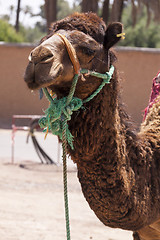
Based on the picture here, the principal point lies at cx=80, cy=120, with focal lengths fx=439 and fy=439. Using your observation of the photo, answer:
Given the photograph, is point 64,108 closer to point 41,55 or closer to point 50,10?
point 41,55

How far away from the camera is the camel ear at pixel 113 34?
2.78 metres

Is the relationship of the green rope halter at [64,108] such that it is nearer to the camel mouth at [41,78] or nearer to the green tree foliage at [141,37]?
the camel mouth at [41,78]

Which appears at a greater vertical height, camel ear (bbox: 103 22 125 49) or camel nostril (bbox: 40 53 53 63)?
camel ear (bbox: 103 22 125 49)

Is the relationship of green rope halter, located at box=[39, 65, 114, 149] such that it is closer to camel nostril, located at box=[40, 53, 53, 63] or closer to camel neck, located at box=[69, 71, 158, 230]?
camel neck, located at box=[69, 71, 158, 230]

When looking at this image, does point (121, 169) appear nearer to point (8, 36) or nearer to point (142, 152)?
point (142, 152)

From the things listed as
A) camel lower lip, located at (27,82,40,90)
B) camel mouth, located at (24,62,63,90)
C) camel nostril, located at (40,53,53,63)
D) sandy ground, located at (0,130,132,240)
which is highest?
camel nostril, located at (40,53,53,63)

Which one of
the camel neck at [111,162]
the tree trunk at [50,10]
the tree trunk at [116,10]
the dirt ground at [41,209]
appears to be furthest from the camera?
the tree trunk at [50,10]

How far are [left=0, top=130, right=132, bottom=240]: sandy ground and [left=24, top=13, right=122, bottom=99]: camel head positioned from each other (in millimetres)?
3391

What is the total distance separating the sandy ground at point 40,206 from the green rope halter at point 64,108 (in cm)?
322

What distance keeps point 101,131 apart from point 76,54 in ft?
1.74

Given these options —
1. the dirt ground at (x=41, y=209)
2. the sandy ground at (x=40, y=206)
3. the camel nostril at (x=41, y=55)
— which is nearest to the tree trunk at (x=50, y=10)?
the sandy ground at (x=40, y=206)

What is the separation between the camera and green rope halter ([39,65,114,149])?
2.54 meters

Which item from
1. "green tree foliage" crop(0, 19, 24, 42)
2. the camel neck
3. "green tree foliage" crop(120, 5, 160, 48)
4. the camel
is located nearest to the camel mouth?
the camel

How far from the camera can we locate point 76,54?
8.48 ft
